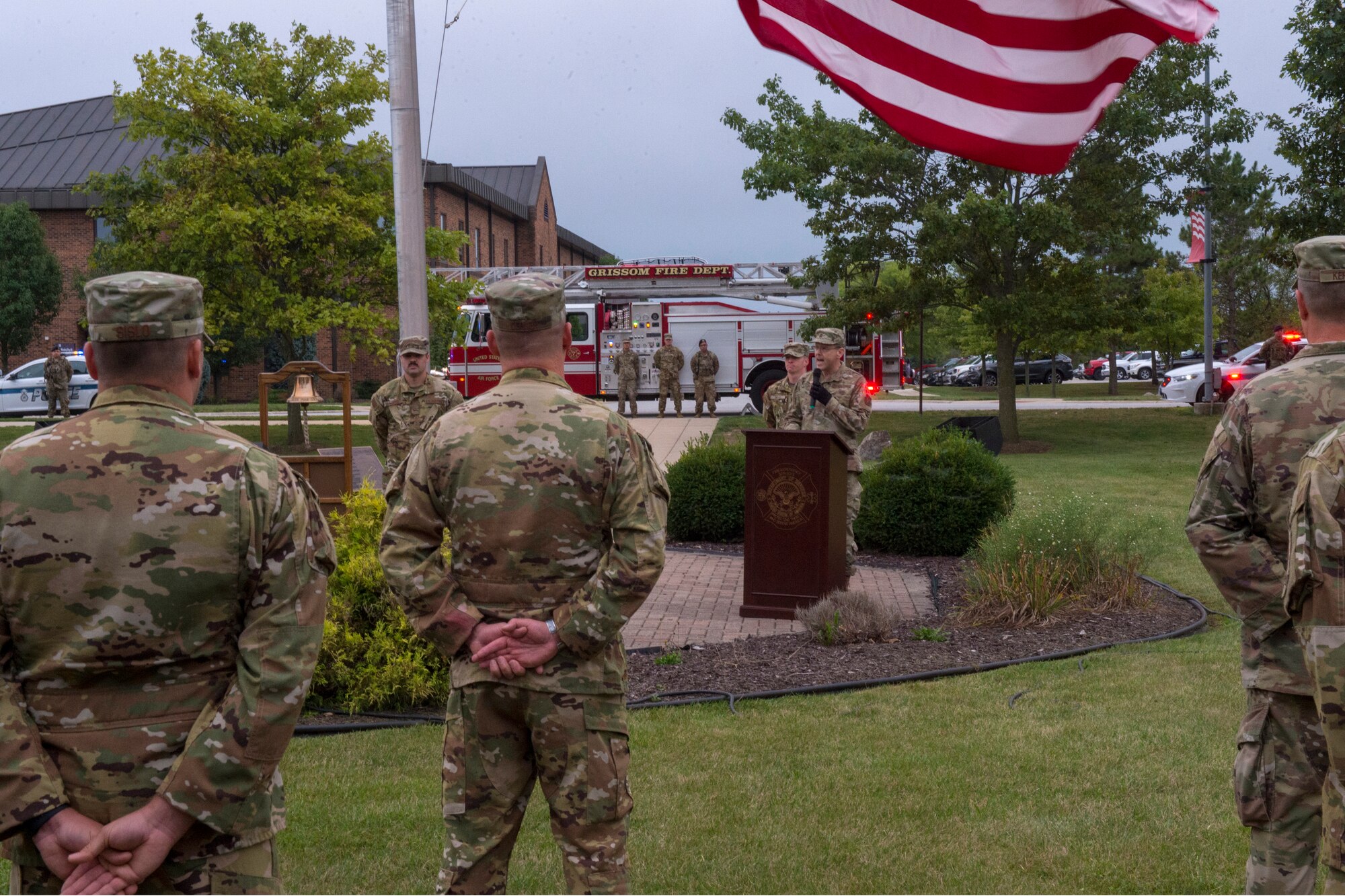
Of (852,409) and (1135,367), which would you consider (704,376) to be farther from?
(1135,367)

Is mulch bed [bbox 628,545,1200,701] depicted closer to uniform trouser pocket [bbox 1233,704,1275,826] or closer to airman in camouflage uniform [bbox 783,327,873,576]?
airman in camouflage uniform [bbox 783,327,873,576]

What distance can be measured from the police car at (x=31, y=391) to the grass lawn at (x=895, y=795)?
2902cm

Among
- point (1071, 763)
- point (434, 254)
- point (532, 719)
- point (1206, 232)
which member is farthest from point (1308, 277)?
point (1206, 232)

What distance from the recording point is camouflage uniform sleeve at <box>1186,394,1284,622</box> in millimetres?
3299

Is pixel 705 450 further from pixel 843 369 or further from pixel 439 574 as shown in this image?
pixel 439 574

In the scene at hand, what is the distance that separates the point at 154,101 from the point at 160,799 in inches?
826

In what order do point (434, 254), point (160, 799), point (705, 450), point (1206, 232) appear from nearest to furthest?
point (160, 799)
point (705, 450)
point (434, 254)
point (1206, 232)

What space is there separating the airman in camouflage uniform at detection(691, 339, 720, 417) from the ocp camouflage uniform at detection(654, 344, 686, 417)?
384 millimetres

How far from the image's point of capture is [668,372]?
2895 cm

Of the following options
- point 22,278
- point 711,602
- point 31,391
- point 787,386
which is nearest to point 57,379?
point 31,391

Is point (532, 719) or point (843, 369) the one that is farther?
point (843, 369)

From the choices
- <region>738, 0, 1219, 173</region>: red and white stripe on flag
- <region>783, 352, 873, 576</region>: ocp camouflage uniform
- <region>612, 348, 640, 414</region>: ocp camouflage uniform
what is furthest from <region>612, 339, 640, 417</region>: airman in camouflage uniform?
<region>738, 0, 1219, 173</region>: red and white stripe on flag

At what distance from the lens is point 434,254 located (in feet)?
71.7

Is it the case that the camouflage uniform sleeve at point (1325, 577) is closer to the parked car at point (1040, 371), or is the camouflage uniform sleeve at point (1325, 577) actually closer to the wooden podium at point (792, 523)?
the wooden podium at point (792, 523)
